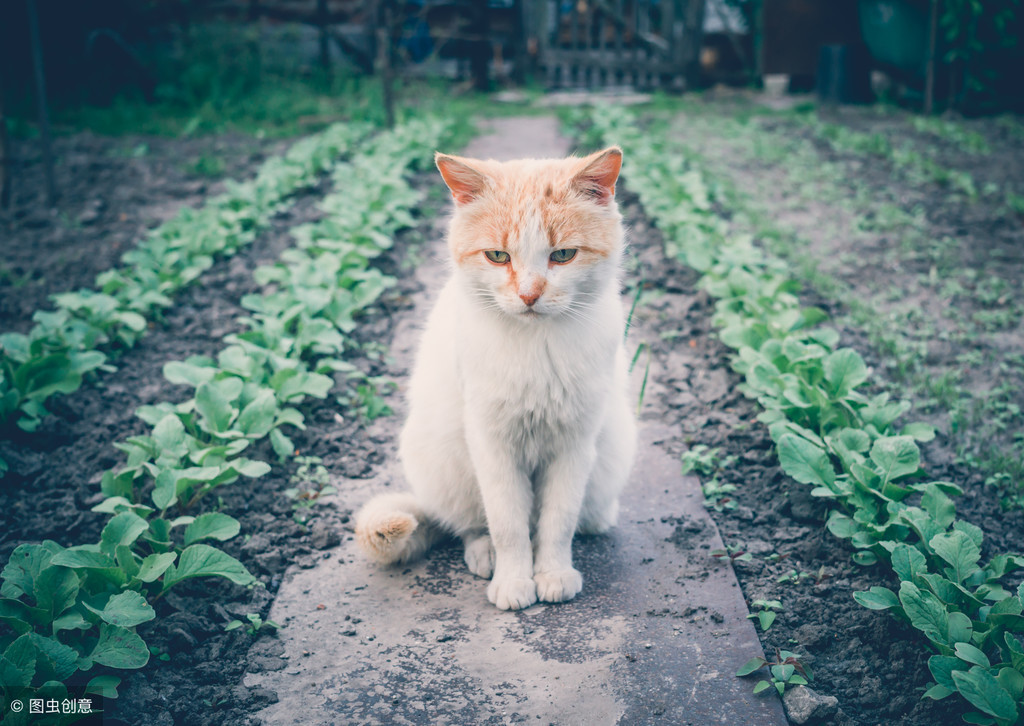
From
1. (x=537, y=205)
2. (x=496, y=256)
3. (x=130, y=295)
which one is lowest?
(x=130, y=295)

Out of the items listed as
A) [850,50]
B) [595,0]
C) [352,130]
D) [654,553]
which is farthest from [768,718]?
[595,0]

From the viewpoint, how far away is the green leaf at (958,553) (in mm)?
1991

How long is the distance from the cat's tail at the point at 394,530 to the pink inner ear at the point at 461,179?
1007 mm

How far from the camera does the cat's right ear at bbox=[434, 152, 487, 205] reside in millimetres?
2141

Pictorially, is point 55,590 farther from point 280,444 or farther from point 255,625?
point 280,444

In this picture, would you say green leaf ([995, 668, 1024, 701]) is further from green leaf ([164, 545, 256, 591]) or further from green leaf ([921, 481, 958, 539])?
green leaf ([164, 545, 256, 591])

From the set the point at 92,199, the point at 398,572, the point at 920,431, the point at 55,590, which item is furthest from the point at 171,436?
the point at 92,199

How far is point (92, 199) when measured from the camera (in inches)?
235

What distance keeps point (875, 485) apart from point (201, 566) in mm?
2088

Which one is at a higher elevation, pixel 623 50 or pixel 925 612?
pixel 623 50

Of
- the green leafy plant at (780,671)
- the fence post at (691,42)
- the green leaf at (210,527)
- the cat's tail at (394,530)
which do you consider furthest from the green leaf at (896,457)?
the fence post at (691,42)

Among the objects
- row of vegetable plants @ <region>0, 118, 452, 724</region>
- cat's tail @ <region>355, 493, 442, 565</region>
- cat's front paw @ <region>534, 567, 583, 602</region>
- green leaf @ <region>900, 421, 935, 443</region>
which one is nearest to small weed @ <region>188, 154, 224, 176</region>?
row of vegetable plants @ <region>0, 118, 452, 724</region>

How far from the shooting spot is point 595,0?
1160 centimetres

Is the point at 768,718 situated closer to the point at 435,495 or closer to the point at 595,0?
the point at 435,495
